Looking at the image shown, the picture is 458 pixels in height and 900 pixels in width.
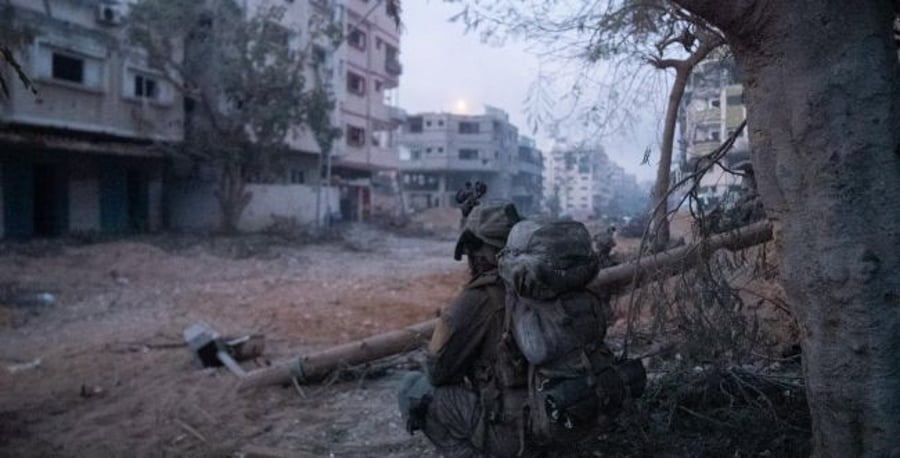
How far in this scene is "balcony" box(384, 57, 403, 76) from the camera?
123 feet

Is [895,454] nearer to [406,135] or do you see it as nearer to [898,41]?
[898,41]

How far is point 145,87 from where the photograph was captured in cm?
2027

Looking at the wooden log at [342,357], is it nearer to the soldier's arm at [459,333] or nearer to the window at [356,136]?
the soldier's arm at [459,333]

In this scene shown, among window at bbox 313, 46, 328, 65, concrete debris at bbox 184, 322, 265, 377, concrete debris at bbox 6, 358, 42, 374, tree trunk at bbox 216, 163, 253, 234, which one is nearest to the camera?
concrete debris at bbox 184, 322, 265, 377

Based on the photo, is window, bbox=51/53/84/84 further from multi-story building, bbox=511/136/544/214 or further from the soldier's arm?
multi-story building, bbox=511/136/544/214

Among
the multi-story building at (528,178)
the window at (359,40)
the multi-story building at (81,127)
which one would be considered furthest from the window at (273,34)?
the multi-story building at (528,178)

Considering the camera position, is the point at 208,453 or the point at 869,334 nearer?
the point at 869,334

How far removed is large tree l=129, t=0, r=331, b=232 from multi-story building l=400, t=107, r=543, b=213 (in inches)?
1096

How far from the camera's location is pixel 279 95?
829 inches

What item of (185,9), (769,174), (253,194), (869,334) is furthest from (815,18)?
(253,194)

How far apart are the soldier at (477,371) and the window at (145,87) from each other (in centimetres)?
1983

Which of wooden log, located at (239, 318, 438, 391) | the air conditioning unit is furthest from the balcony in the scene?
wooden log, located at (239, 318, 438, 391)

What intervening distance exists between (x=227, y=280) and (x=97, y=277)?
2.51 meters

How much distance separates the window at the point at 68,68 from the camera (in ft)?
57.0
